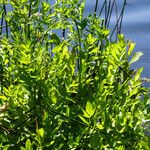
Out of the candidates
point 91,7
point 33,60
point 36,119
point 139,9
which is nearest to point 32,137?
point 36,119

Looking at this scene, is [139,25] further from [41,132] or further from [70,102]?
[41,132]

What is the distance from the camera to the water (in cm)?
612

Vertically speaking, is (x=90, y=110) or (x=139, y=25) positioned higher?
(x=139, y=25)

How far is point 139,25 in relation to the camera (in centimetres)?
687

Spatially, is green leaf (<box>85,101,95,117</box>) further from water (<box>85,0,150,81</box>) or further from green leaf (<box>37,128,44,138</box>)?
water (<box>85,0,150,81</box>)

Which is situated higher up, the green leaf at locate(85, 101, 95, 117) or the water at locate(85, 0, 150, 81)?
the water at locate(85, 0, 150, 81)

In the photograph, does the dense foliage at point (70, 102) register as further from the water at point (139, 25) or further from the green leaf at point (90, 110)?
the water at point (139, 25)

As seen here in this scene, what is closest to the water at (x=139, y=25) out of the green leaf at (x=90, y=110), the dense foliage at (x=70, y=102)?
the dense foliage at (x=70, y=102)

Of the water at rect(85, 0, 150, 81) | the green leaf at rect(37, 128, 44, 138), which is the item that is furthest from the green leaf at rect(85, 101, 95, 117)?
the water at rect(85, 0, 150, 81)

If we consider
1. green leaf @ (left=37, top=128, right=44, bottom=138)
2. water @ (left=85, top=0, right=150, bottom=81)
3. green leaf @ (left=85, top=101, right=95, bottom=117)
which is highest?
water @ (left=85, top=0, right=150, bottom=81)

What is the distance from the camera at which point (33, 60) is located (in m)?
1.97

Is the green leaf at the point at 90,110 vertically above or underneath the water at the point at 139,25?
underneath

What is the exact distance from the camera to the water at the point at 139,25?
612 cm

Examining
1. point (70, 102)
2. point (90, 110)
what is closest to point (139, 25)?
point (70, 102)
